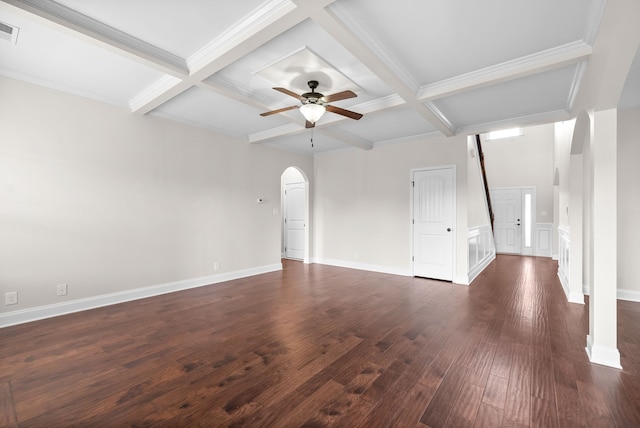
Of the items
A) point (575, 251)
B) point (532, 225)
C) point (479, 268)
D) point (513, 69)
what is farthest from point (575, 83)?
point (532, 225)

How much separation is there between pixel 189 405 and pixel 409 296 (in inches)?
129

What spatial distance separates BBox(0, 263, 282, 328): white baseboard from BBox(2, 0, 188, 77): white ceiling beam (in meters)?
3.05

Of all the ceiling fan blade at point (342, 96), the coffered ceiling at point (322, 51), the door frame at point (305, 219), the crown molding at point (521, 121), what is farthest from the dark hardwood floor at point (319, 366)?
the door frame at point (305, 219)

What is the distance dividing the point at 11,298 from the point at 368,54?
4.59m

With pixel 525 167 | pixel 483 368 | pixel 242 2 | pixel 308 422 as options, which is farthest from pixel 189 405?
pixel 525 167

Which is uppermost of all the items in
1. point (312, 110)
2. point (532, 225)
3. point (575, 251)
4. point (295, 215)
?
point (312, 110)

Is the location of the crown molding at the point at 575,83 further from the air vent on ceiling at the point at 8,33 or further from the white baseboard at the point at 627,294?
the air vent on ceiling at the point at 8,33

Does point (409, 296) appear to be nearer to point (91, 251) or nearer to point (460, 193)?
point (460, 193)

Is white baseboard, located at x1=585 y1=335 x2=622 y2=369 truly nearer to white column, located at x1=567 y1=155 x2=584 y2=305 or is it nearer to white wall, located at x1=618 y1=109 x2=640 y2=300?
white column, located at x1=567 y1=155 x2=584 y2=305

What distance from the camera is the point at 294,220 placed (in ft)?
25.3

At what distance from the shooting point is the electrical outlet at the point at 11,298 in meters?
3.11

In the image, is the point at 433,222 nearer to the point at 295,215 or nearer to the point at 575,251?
the point at 575,251

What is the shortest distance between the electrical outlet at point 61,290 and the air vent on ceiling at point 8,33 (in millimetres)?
2648

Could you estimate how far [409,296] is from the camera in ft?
13.9
